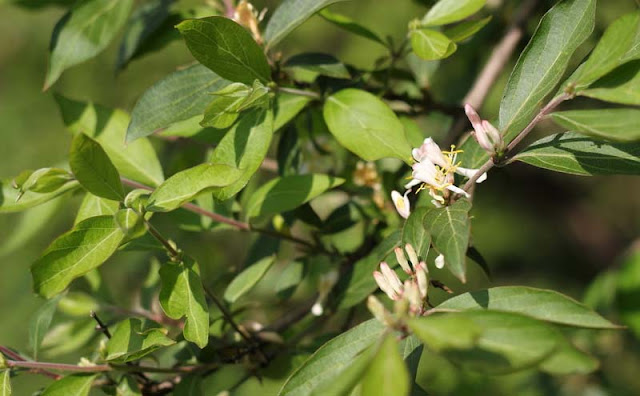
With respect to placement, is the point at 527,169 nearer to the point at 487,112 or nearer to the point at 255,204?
the point at 487,112

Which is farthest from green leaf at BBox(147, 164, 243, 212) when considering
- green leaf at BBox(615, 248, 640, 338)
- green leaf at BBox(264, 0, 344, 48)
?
green leaf at BBox(615, 248, 640, 338)

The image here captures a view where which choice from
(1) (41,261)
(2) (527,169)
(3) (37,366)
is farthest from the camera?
(2) (527,169)

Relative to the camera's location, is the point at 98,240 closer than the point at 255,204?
Yes

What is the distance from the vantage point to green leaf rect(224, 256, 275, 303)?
3.58ft

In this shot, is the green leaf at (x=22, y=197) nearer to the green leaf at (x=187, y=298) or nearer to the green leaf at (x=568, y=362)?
the green leaf at (x=187, y=298)

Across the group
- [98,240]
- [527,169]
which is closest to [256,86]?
[98,240]

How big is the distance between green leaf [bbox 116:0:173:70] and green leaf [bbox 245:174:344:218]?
0.36m

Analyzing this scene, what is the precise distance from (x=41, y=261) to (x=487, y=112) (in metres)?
1.87

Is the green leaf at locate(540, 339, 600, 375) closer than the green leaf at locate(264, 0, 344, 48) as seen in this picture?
Yes

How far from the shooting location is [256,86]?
88cm

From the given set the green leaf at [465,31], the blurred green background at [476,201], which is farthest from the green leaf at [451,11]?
the blurred green background at [476,201]

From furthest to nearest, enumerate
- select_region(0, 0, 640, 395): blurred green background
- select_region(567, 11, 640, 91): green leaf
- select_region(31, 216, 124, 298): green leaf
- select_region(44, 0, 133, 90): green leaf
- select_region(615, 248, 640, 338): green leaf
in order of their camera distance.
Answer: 1. select_region(0, 0, 640, 395): blurred green background
2. select_region(615, 248, 640, 338): green leaf
3. select_region(44, 0, 133, 90): green leaf
4. select_region(31, 216, 124, 298): green leaf
5. select_region(567, 11, 640, 91): green leaf

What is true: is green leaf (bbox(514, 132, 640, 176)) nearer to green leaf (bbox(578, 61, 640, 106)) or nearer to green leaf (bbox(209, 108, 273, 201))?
green leaf (bbox(578, 61, 640, 106))

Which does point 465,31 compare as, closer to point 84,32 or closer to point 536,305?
point 536,305
